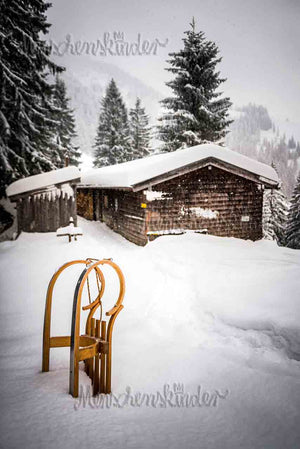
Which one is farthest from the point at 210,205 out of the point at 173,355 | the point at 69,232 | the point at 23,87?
the point at 23,87

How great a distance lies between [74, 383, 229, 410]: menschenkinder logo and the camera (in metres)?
3.23

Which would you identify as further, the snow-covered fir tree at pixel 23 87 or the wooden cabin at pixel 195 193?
the snow-covered fir tree at pixel 23 87

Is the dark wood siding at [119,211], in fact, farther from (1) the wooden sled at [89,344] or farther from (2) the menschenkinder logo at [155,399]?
(2) the menschenkinder logo at [155,399]

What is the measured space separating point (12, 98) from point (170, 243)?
897cm

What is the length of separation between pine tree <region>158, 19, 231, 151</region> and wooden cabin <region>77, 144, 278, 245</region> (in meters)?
10.6

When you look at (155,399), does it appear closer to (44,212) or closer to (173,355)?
(173,355)

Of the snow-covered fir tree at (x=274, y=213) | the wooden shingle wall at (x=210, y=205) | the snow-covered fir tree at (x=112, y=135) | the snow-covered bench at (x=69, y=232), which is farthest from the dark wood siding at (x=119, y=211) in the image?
the snow-covered fir tree at (x=274, y=213)

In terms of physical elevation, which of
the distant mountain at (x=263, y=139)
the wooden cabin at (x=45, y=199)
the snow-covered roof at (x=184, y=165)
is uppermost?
the distant mountain at (x=263, y=139)

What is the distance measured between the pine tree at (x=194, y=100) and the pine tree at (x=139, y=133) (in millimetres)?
15053

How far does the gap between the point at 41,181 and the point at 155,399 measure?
9.34 m

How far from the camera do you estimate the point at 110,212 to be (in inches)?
612

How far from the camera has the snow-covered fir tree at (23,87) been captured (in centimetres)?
1148

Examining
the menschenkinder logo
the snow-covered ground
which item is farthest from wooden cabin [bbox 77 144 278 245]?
the menschenkinder logo

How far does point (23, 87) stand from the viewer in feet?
40.6
